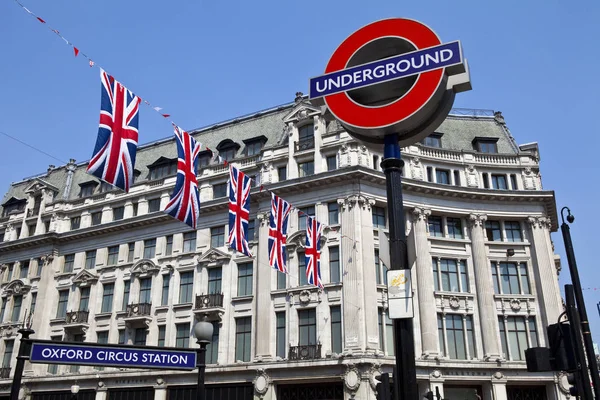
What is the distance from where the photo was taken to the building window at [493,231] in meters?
41.3

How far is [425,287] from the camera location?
3775 centimetres

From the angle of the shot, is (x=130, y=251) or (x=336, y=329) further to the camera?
(x=130, y=251)

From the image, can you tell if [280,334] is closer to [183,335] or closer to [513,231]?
[183,335]

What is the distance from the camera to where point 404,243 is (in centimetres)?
880

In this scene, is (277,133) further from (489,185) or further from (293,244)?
(489,185)

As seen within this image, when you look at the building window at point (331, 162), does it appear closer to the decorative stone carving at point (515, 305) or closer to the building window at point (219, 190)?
the building window at point (219, 190)

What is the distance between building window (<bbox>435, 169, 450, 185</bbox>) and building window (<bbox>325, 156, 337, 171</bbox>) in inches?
322

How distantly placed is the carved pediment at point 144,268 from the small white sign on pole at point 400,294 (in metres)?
37.9

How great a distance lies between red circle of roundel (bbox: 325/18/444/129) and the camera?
9.86 meters

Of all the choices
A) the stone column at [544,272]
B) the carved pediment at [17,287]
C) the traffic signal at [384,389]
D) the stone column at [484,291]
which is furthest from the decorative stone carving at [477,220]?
the carved pediment at [17,287]

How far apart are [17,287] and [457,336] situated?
39316 millimetres

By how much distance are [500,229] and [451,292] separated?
693 centimetres

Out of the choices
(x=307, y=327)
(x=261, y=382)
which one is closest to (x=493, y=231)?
(x=307, y=327)

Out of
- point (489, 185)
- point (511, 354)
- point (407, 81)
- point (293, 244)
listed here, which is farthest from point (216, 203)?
point (407, 81)
